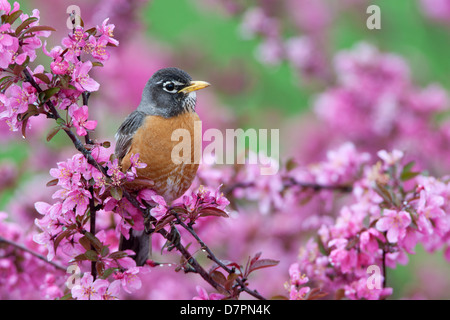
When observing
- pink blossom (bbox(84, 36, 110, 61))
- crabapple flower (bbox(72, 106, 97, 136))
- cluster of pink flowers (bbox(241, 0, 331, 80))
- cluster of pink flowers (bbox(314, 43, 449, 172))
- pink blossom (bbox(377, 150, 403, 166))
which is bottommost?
crabapple flower (bbox(72, 106, 97, 136))

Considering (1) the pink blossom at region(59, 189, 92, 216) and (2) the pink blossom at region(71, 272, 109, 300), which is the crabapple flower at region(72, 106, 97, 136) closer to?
(1) the pink blossom at region(59, 189, 92, 216)

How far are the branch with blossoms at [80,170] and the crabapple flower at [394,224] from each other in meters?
0.32

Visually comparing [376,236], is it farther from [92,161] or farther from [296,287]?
[92,161]

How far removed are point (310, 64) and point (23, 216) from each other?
1.51 metres

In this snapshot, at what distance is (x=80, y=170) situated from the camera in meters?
1.00

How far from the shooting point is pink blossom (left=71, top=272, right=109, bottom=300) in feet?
3.48

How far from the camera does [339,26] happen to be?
146 inches

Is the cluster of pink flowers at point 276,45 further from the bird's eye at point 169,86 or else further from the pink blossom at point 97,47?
the pink blossom at point 97,47

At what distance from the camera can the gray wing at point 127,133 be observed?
1371mm

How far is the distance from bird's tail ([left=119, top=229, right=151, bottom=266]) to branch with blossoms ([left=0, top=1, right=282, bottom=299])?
247 millimetres

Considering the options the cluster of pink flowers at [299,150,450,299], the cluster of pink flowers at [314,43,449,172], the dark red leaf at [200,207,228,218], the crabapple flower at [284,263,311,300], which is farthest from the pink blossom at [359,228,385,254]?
A: the cluster of pink flowers at [314,43,449,172]
